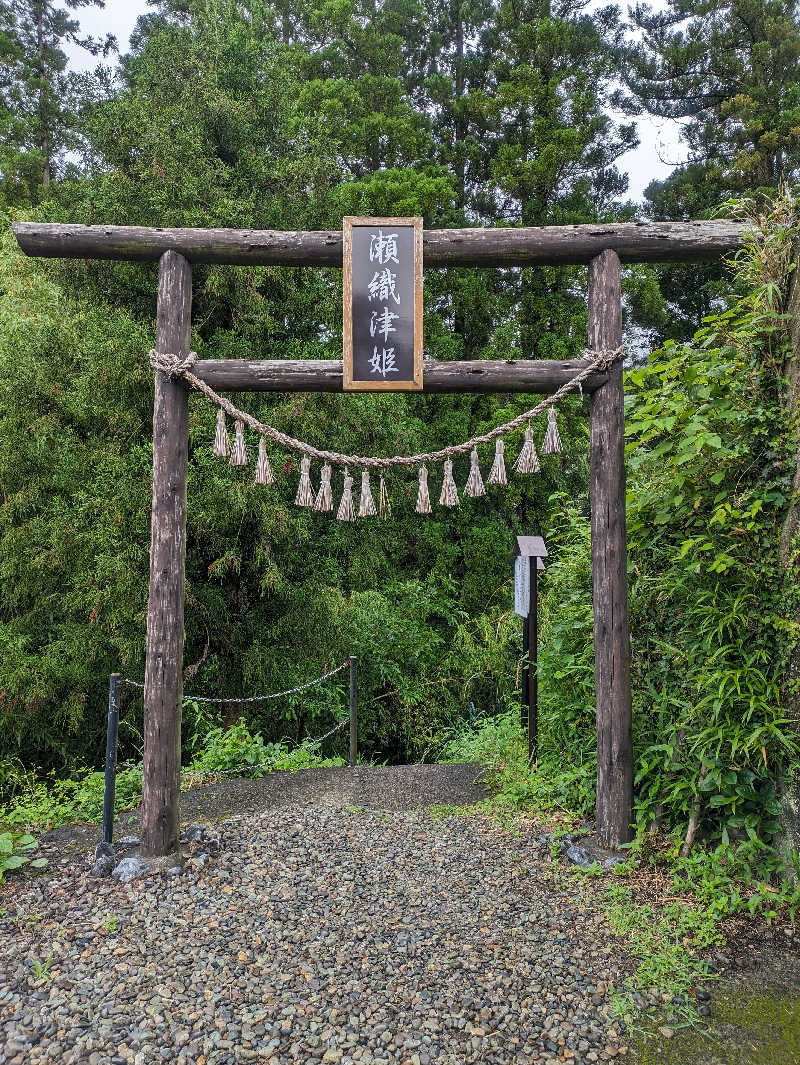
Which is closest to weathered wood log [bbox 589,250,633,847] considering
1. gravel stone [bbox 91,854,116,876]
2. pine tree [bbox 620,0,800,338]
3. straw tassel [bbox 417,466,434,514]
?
straw tassel [bbox 417,466,434,514]

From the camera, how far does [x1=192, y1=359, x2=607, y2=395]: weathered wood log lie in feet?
12.6

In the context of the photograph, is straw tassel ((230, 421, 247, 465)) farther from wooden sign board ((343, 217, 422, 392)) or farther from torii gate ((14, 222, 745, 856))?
wooden sign board ((343, 217, 422, 392))

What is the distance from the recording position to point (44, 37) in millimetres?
13211

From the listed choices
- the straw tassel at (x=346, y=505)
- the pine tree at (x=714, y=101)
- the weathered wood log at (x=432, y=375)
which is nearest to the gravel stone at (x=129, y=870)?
the straw tassel at (x=346, y=505)

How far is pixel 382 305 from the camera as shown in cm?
387

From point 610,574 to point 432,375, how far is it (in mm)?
1513

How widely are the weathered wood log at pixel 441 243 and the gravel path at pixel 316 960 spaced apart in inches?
135

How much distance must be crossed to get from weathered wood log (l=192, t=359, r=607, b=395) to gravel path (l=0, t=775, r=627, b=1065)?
267cm

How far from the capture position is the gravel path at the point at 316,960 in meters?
2.32

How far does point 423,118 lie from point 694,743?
1176 centimetres

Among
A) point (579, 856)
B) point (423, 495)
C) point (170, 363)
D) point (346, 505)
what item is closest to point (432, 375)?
point (423, 495)

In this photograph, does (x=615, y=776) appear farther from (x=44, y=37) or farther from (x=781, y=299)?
(x=44, y=37)

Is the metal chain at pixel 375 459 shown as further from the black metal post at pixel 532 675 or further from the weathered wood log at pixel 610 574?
the black metal post at pixel 532 675

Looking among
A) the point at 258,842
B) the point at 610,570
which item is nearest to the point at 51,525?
the point at 258,842
